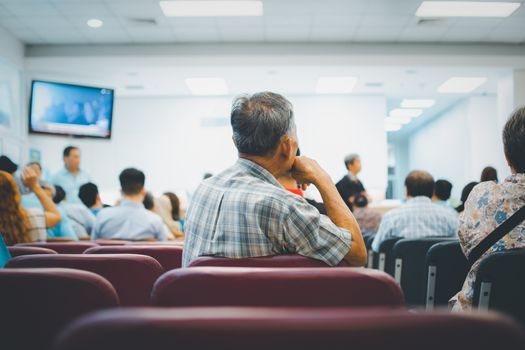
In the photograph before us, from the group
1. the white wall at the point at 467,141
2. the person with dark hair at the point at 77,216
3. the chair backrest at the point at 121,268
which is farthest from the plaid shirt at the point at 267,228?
the white wall at the point at 467,141

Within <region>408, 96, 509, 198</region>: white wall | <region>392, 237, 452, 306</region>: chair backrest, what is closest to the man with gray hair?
<region>392, 237, 452, 306</region>: chair backrest

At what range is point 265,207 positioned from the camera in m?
1.38

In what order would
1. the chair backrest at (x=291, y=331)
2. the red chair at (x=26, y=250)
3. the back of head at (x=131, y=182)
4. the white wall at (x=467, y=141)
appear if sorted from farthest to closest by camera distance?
the white wall at (x=467, y=141) < the back of head at (x=131, y=182) < the red chair at (x=26, y=250) < the chair backrest at (x=291, y=331)

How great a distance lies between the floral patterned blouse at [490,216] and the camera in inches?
66.5

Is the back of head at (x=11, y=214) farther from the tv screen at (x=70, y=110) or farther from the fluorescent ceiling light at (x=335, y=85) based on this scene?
the fluorescent ceiling light at (x=335, y=85)

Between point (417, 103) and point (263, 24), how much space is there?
566 centimetres

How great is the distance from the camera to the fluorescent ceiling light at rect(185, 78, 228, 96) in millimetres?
9604

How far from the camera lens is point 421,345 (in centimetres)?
52

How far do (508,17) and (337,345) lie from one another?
26.1ft

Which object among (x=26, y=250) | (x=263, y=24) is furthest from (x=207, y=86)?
(x=26, y=250)

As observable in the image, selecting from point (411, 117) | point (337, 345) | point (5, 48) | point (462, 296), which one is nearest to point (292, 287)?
point (337, 345)

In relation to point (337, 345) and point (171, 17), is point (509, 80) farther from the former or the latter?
point (337, 345)

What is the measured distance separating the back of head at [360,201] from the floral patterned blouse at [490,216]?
148 inches

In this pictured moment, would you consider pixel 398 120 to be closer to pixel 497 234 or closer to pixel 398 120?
pixel 398 120
